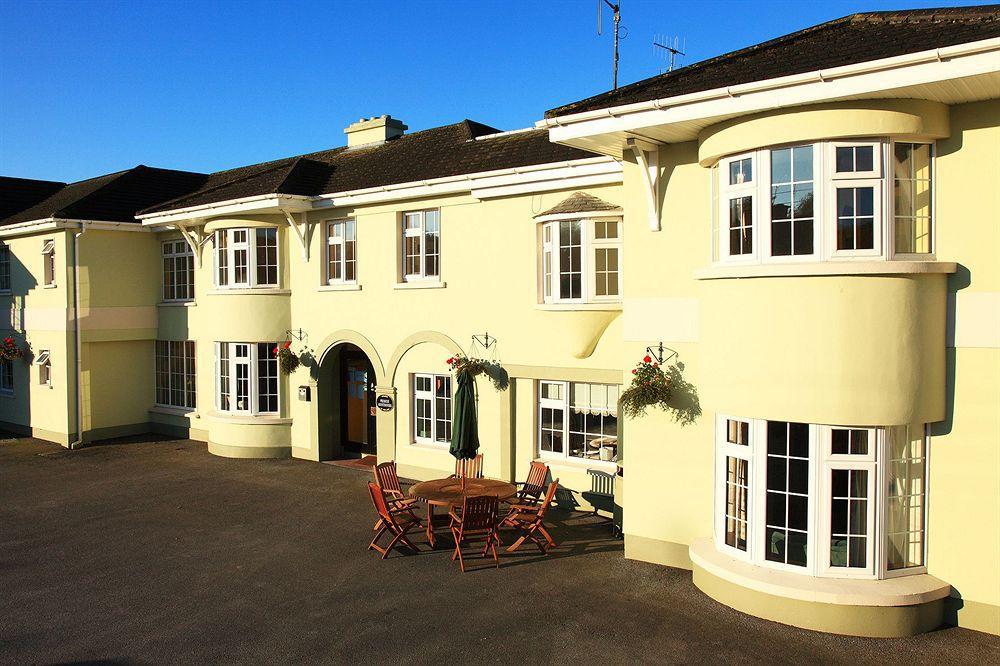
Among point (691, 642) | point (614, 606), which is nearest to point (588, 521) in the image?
point (614, 606)

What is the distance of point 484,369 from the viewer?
48.8ft

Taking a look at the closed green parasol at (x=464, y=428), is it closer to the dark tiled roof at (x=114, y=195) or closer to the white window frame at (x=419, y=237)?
the white window frame at (x=419, y=237)

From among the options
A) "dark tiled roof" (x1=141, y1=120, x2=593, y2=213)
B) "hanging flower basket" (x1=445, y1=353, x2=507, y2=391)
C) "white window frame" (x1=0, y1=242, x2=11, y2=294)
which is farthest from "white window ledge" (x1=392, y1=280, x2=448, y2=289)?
"white window frame" (x1=0, y1=242, x2=11, y2=294)

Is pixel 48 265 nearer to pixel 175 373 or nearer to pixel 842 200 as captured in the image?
pixel 175 373

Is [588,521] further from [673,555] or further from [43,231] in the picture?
[43,231]

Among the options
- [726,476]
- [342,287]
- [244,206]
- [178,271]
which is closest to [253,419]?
[342,287]

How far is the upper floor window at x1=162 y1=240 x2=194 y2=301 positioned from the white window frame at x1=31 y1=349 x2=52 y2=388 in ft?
11.6

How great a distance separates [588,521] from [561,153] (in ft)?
22.0

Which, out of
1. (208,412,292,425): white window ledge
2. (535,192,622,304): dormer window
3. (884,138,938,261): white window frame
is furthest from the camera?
(208,412,292,425): white window ledge

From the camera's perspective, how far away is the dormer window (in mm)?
12859

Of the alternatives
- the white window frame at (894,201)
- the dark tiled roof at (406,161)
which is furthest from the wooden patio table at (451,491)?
the white window frame at (894,201)

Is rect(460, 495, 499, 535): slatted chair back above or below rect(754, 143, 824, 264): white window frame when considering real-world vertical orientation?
below

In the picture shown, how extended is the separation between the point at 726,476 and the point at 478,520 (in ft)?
12.0

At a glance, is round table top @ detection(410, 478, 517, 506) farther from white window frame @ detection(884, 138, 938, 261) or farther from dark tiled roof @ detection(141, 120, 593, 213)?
white window frame @ detection(884, 138, 938, 261)
